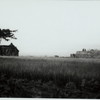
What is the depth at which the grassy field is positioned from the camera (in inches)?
84.4

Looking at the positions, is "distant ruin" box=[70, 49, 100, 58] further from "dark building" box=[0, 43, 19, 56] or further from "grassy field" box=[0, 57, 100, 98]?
"dark building" box=[0, 43, 19, 56]

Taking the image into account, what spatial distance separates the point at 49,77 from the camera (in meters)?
2.17

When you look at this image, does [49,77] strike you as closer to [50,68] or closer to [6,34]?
[50,68]

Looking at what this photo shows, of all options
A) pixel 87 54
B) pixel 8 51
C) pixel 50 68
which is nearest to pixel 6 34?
pixel 8 51

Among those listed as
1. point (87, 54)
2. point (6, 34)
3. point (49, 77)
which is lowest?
point (49, 77)

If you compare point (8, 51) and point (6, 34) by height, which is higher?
point (6, 34)

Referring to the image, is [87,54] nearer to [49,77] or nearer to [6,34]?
[49,77]

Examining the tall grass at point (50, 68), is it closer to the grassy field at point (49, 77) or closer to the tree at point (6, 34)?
the grassy field at point (49, 77)

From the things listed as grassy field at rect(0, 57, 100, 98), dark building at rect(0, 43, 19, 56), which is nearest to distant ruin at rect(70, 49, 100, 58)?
grassy field at rect(0, 57, 100, 98)

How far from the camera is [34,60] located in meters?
2.19

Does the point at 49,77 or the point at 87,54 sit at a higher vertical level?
the point at 87,54

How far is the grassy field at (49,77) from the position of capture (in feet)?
7.04

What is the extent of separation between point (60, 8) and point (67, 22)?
17 cm

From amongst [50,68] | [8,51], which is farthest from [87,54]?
[8,51]
